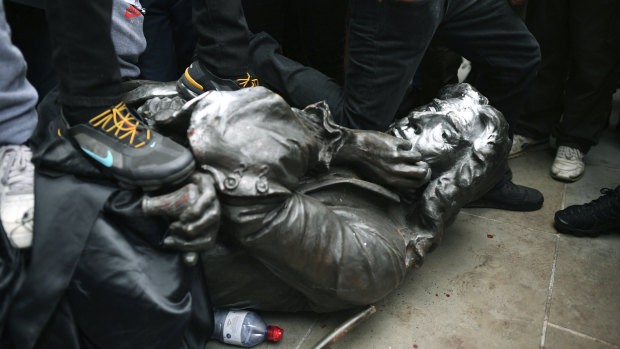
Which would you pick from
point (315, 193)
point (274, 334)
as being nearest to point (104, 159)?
point (315, 193)

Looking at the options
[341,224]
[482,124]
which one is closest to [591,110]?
[482,124]

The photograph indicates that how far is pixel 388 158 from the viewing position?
1.83 m

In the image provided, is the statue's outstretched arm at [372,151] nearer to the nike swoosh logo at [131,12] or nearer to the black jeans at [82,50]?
the black jeans at [82,50]

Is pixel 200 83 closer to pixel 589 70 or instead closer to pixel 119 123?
pixel 119 123

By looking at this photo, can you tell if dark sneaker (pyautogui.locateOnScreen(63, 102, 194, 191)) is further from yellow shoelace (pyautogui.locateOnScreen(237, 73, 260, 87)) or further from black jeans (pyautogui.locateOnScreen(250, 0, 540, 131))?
black jeans (pyautogui.locateOnScreen(250, 0, 540, 131))

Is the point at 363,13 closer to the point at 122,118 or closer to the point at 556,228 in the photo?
the point at 122,118

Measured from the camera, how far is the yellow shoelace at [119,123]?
1450 mm

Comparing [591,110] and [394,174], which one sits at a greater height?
[394,174]

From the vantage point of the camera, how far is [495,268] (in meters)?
2.24

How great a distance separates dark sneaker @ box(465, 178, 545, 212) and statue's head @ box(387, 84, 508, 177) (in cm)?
67

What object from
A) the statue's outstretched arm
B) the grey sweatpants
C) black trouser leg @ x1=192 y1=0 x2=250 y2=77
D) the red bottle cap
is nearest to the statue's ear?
the statue's outstretched arm

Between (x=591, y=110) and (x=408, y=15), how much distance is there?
1.90 meters

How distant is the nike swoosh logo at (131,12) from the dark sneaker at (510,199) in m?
2.05

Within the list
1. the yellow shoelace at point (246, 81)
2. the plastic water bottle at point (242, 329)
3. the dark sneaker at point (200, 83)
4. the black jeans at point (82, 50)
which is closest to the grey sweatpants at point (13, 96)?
the black jeans at point (82, 50)
